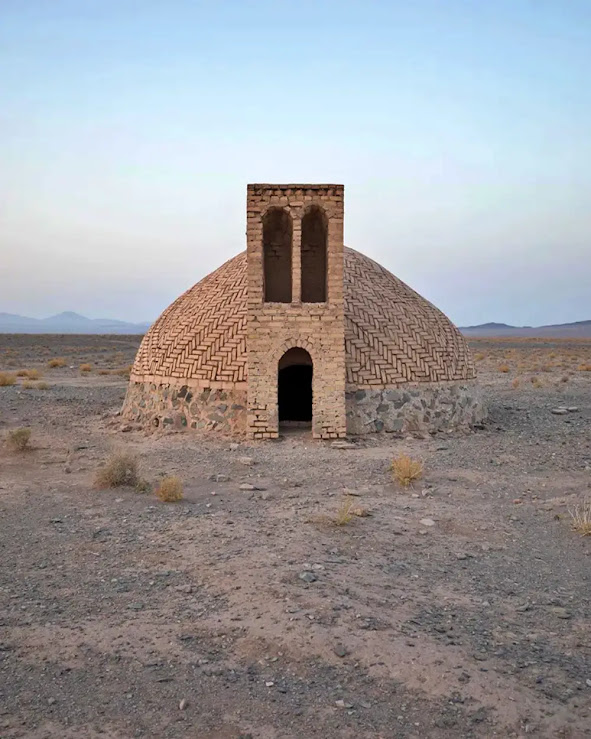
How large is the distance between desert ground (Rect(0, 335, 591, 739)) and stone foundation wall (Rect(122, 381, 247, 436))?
72.8 inches

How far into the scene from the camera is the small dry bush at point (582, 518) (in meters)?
6.94

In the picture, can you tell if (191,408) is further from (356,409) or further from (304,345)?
(356,409)

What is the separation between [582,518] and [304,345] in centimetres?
572

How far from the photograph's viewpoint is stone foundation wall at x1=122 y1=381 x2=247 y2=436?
479 inches

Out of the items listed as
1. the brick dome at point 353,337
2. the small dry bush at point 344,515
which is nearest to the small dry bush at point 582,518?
the small dry bush at point 344,515

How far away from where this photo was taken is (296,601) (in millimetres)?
5250

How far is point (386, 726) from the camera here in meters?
3.73

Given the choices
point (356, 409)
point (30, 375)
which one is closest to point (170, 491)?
point (356, 409)

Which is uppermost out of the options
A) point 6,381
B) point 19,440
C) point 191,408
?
point 6,381

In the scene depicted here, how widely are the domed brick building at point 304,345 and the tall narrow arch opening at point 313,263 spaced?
21 millimetres

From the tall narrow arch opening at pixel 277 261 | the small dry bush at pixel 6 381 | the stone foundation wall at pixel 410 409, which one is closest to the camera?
the stone foundation wall at pixel 410 409

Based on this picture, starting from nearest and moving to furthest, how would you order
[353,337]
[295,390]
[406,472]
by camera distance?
[406,472], [353,337], [295,390]

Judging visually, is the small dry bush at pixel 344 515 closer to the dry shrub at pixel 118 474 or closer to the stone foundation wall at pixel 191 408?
the dry shrub at pixel 118 474

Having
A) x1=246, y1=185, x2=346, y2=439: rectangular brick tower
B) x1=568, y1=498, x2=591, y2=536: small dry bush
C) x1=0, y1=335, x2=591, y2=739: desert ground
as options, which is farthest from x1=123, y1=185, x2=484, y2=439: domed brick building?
x1=568, y1=498, x2=591, y2=536: small dry bush
